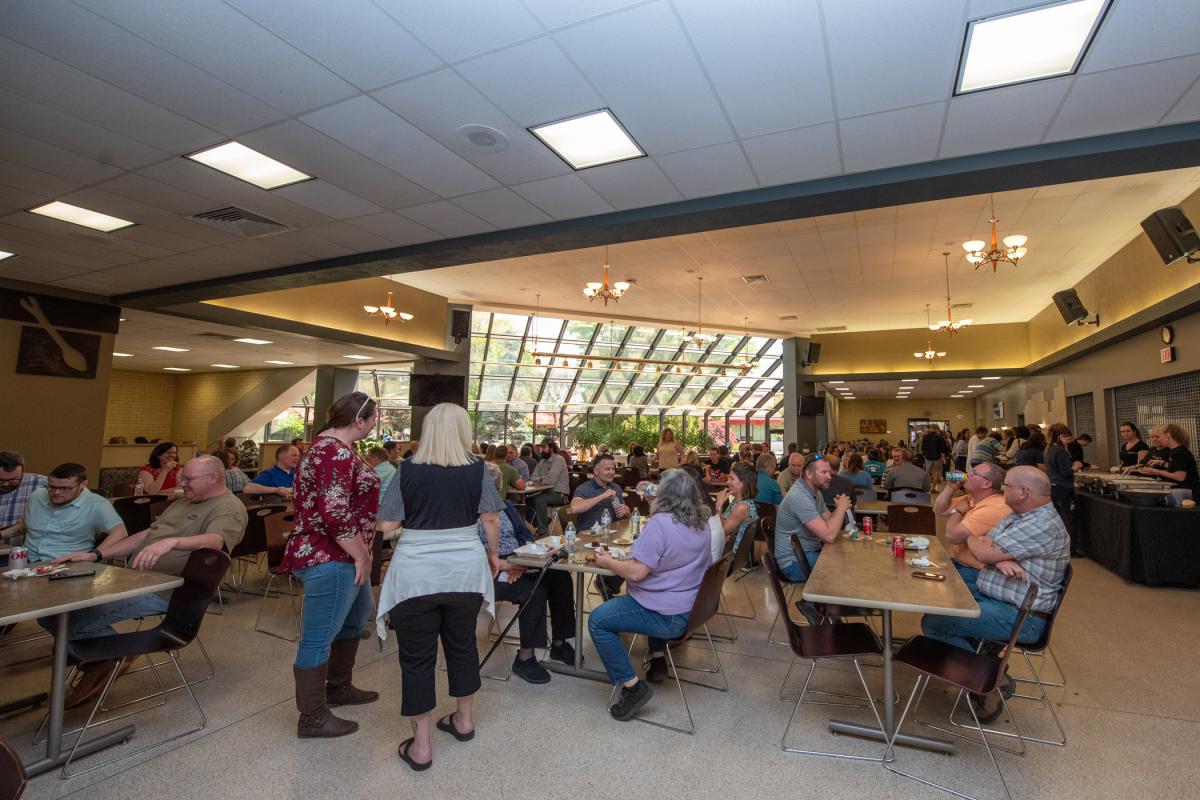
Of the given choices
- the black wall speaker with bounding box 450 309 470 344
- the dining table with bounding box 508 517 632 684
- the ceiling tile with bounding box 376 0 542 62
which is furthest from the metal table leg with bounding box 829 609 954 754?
the black wall speaker with bounding box 450 309 470 344

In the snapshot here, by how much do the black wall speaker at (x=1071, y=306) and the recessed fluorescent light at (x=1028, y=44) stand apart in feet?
27.6

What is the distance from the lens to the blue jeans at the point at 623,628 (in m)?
3.06

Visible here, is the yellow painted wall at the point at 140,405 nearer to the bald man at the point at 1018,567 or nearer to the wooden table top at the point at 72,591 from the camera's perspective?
the wooden table top at the point at 72,591

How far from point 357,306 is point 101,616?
8337 mm

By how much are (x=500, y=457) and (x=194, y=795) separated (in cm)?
546

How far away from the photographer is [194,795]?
7.85ft

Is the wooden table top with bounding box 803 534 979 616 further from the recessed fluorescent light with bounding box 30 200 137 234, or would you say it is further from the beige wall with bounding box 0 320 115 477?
the beige wall with bounding box 0 320 115 477

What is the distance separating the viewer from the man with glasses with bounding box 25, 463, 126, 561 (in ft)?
10.9

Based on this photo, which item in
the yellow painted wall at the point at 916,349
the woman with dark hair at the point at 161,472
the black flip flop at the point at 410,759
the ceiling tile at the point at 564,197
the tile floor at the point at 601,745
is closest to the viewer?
the tile floor at the point at 601,745

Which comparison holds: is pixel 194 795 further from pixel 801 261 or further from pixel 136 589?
pixel 801 261

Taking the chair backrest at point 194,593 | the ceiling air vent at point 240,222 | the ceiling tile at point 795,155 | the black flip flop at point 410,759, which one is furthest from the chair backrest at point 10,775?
the ceiling air vent at point 240,222

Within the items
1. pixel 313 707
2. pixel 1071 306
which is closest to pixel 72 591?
pixel 313 707

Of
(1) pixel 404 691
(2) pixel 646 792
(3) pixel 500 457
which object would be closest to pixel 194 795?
(1) pixel 404 691

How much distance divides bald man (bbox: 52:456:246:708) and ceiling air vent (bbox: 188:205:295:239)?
262cm
